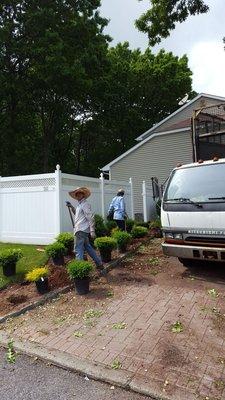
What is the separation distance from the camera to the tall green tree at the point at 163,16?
12.9m

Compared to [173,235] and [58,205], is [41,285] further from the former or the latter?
[58,205]

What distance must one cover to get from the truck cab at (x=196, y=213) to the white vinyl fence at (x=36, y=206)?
359 cm

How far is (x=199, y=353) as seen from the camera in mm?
4684

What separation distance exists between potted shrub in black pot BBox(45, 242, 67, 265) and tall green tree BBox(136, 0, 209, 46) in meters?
8.44

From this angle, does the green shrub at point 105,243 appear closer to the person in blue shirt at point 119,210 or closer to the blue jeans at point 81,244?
the blue jeans at point 81,244

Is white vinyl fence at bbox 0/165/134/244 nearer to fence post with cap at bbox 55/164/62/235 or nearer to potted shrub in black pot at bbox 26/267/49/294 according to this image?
fence post with cap at bbox 55/164/62/235

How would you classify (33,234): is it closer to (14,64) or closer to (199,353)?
(199,353)

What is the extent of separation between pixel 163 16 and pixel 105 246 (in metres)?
8.29

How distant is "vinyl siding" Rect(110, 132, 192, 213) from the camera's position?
21750 millimetres

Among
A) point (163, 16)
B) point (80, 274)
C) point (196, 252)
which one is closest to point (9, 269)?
point (80, 274)

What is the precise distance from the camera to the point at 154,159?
74.4ft

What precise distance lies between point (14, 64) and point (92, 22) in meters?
5.31

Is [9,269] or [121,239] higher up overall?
[121,239]

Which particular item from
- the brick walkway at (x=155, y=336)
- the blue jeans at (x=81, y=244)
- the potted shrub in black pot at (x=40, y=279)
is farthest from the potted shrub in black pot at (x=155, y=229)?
the potted shrub in black pot at (x=40, y=279)
